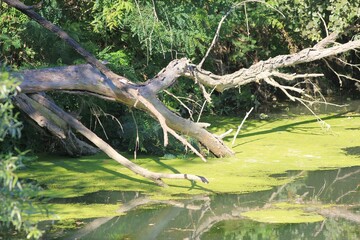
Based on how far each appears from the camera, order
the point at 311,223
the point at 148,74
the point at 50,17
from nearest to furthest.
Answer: the point at 311,223, the point at 50,17, the point at 148,74

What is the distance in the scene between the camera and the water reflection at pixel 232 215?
6812 millimetres

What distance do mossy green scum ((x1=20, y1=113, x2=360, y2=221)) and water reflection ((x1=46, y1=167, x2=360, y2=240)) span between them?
0.23 meters

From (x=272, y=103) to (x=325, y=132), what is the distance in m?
3.69

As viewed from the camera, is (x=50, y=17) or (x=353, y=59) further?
(x=353, y=59)

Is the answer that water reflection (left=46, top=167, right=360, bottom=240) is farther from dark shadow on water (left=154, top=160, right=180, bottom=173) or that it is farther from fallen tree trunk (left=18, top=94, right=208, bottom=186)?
dark shadow on water (left=154, top=160, right=180, bottom=173)

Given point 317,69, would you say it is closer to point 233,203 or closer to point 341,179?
point 341,179

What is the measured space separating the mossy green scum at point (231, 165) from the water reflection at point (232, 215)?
229mm

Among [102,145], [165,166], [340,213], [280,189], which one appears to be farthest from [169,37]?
[340,213]

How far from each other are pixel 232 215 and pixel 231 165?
7.03ft

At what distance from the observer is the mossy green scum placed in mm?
8430

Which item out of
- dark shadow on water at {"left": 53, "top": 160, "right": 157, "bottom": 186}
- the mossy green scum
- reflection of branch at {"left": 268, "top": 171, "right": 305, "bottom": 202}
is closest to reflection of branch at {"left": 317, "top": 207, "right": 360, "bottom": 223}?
reflection of branch at {"left": 268, "top": 171, "right": 305, "bottom": 202}

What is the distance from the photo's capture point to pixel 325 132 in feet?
38.4

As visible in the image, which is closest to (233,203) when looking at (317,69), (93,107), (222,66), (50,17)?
(93,107)

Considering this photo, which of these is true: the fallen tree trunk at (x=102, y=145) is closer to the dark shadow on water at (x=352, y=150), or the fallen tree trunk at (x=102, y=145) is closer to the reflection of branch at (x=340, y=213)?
the reflection of branch at (x=340, y=213)
